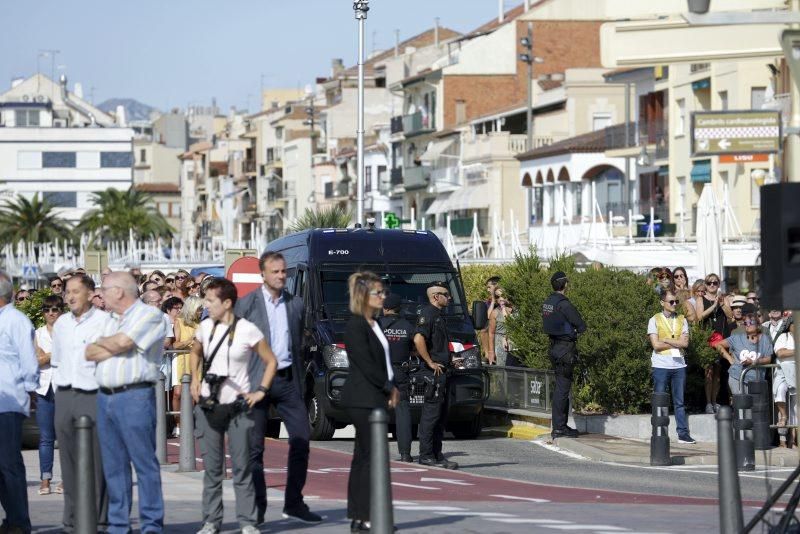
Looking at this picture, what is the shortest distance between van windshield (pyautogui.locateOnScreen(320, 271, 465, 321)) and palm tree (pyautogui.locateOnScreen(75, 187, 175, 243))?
4914 inches

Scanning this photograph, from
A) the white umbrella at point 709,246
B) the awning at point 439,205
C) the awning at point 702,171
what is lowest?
the white umbrella at point 709,246

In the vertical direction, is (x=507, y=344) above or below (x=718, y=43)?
below

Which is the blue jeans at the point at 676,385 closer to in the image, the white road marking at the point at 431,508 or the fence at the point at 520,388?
the fence at the point at 520,388

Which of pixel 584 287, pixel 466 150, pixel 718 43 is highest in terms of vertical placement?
pixel 466 150

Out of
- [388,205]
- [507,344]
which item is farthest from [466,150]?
[507,344]

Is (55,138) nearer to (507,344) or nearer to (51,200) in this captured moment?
A: (51,200)

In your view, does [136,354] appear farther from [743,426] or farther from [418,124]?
[418,124]

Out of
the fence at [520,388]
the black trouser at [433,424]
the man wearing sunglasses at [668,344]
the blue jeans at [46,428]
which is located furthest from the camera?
the fence at [520,388]

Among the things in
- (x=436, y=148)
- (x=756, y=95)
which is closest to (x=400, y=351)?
(x=756, y=95)

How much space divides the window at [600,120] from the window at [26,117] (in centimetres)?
9595

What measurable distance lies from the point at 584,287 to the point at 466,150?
252 feet

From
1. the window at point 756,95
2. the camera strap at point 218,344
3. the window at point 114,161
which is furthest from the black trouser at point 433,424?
the window at point 114,161

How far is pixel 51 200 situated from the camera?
167875 mm

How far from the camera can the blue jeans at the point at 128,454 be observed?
11680mm
